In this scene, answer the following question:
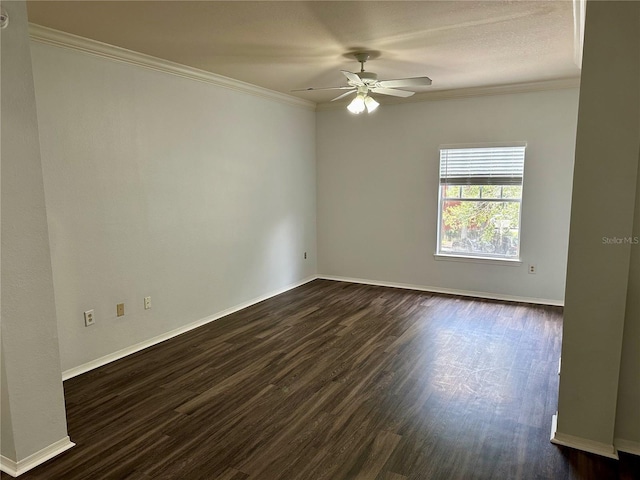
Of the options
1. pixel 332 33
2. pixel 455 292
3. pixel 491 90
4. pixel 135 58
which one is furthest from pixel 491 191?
pixel 135 58

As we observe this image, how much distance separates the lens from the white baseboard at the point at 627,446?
2422mm

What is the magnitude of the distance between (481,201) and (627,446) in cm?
350

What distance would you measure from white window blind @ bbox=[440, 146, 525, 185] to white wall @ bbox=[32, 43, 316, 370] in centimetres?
212

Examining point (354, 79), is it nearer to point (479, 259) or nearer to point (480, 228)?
point (480, 228)

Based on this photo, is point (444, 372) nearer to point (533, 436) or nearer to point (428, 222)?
point (533, 436)

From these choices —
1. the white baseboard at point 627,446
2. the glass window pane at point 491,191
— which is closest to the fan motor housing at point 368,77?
the glass window pane at point 491,191

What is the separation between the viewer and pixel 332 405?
9.75 feet

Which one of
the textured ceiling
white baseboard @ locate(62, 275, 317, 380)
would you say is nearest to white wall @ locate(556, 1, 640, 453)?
the textured ceiling

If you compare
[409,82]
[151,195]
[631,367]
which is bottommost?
[631,367]

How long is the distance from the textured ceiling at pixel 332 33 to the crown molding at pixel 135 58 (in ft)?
0.30

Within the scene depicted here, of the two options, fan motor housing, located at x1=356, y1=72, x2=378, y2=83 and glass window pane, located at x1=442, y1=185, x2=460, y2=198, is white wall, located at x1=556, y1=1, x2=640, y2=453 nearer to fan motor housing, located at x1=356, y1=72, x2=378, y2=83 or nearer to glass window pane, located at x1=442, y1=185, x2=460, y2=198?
fan motor housing, located at x1=356, y1=72, x2=378, y2=83

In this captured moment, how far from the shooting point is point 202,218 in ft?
14.9

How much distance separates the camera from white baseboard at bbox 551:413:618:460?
240 centimetres

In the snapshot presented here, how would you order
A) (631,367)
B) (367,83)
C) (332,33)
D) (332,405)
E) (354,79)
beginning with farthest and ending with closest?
1. (367,83)
2. (354,79)
3. (332,33)
4. (332,405)
5. (631,367)
